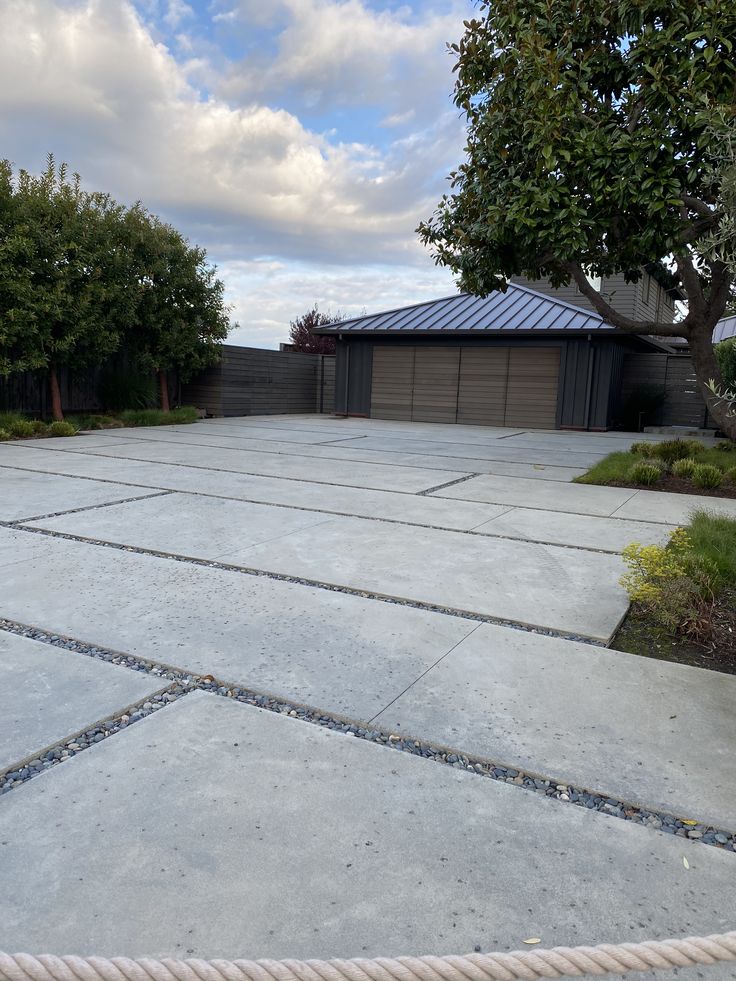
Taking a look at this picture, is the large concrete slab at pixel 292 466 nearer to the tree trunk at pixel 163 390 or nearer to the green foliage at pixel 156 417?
the green foliage at pixel 156 417

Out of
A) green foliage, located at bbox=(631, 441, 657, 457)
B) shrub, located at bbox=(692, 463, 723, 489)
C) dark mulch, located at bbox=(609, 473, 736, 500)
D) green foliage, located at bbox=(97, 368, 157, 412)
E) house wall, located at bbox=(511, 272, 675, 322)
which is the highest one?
house wall, located at bbox=(511, 272, 675, 322)

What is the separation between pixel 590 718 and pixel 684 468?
22.6ft

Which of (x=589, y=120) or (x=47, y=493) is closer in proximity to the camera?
(x=47, y=493)

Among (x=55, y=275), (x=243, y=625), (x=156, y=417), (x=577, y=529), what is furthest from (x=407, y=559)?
(x=156, y=417)

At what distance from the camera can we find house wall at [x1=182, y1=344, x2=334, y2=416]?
18.6 meters

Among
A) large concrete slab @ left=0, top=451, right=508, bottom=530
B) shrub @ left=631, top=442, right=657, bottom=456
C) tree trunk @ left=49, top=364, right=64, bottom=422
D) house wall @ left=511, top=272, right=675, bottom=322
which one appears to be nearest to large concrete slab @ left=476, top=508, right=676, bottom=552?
large concrete slab @ left=0, top=451, right=508, bottom=530

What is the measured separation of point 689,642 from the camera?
11.7 feet

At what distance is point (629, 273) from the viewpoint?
996 centimetres

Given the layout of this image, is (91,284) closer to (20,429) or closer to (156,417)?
(20,429)

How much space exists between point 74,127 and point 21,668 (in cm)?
1041

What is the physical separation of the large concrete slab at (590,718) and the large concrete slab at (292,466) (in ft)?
15.1

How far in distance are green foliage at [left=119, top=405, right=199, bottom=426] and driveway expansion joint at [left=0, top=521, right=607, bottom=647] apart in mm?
9873

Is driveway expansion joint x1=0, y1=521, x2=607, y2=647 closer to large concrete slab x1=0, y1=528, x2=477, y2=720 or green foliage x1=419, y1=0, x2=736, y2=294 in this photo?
large concrete slab x1=0, y1=528, x2=477, y2=720

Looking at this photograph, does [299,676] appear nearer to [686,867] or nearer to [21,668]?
[21,668]
